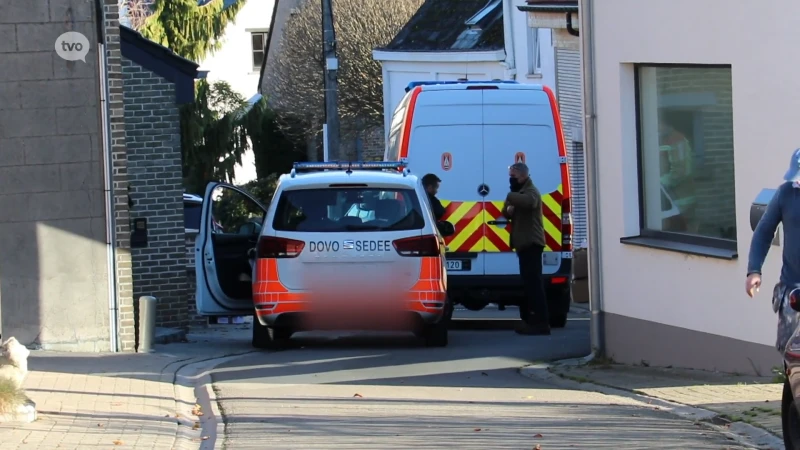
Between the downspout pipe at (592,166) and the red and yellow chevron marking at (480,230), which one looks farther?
the red and yellow chevron marking at (480,230)

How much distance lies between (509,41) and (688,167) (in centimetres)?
1873

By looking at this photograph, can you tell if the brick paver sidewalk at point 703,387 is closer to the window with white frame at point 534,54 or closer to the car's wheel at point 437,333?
the car's wheel at point 437,333

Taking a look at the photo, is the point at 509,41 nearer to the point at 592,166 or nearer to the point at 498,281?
the point at 498,281

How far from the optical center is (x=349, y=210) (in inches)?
474

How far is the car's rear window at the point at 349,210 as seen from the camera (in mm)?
11961

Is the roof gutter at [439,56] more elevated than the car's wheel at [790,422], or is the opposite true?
the roof gutter at [439,56]

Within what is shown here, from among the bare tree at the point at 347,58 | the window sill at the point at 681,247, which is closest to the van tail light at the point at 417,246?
the window sill at the point at 681,247

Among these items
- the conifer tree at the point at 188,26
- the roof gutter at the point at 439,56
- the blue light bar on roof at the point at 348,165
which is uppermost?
the conifer tree at the point at 188,26

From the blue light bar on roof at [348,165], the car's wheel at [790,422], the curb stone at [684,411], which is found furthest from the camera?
the blue light bar on roof at [348,165]

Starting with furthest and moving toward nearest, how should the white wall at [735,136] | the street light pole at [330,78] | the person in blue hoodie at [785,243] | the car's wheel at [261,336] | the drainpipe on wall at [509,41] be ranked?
the drainpipe on wall at [509,41] → the street light pole at [330,78] → the car's wheel at [261,336] → the white wall at [735,136] → the person in blue hoodie at [785,243]

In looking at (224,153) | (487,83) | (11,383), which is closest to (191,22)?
(224,153)

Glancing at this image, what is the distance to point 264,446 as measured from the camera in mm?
7582

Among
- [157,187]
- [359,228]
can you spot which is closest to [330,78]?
[157,187]

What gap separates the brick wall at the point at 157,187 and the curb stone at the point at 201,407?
3.09 metres
